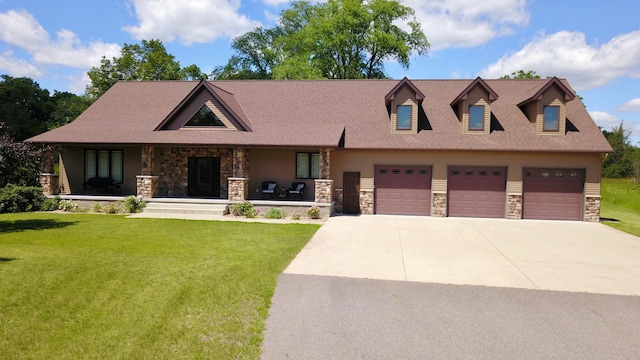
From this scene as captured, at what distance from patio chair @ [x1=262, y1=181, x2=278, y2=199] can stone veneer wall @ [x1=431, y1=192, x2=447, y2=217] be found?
764 cm

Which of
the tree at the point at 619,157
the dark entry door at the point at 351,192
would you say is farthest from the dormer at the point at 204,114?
the tree at the point at 619,157

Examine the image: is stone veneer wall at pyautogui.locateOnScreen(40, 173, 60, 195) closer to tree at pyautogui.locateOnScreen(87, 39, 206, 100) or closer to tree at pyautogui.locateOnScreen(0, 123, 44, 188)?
tree at pyautogui.locateOnScreen(0, 123, 44, 188)

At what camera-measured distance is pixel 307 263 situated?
915cm

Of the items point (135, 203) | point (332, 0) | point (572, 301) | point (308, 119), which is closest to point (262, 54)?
point (332, 0)

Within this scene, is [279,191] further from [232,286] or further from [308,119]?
[232,286]

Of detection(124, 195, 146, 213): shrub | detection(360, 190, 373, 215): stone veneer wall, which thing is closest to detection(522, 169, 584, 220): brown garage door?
detection(360, 190, 373, 215): stone veneer wall

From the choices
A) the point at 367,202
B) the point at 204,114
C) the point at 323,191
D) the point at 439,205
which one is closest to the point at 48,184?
the point at 204,114

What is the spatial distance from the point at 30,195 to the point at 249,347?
57.1 feet

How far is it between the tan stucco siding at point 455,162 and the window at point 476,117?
5.17 feet

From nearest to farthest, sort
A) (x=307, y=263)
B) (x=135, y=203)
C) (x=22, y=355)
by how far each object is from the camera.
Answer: (x=22, y=355) < (x=307, y=263) < (x=135, y=203)

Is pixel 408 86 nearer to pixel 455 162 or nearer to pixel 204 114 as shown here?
pixel 455 162

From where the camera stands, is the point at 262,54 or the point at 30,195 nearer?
the point at 30,195

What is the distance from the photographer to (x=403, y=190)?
61.2 ft

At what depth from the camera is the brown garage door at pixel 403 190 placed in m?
18.5
